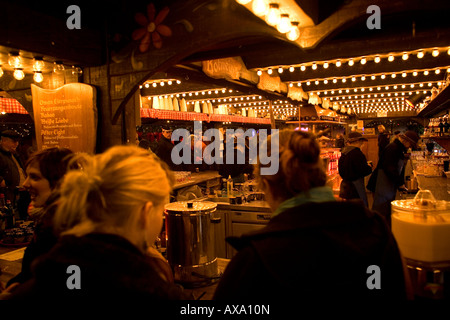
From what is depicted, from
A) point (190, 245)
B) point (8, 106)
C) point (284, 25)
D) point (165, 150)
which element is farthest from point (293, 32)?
point (8, 106)

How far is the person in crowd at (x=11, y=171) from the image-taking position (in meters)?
6.37

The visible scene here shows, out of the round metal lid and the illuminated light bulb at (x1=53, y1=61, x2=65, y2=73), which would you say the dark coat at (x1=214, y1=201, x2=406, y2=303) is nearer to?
the round metal lid

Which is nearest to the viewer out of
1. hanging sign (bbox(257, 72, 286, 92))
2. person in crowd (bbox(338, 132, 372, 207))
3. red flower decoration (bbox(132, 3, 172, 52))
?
red flower decoration (bbox(132, 3, 172, 52))

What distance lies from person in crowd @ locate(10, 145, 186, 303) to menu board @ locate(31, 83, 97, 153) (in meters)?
2.69

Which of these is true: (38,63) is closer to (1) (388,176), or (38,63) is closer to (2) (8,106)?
(2) (8,106)

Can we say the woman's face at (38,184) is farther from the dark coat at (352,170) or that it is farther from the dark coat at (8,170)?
the dark coat at (352,170)

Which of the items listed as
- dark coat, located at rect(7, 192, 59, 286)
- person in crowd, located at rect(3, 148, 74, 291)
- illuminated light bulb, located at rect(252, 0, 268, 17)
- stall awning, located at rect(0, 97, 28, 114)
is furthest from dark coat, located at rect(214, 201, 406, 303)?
stall awning, located at rect(0, 97, 28, 114)

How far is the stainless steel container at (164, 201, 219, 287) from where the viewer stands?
267 cm

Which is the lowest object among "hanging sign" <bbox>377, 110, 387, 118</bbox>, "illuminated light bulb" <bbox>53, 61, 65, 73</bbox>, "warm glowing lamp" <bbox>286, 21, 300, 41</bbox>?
"illuminated light bulb" <bbox>53, 61, 65, 73</bbox>

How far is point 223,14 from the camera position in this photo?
10.9 ft

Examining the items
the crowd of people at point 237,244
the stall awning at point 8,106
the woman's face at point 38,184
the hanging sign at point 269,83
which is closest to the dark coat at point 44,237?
the woman's face at point 38,184

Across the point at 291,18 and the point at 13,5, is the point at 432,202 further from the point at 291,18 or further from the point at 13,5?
the point at 13,5
